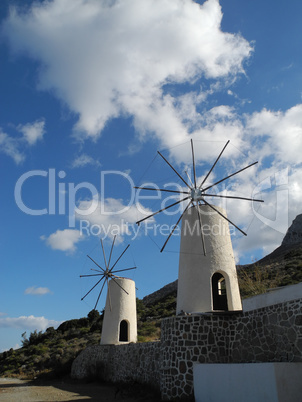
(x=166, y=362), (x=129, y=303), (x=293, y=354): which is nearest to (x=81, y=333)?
(x=129, y=303)

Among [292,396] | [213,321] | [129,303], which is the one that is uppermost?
[129,303]

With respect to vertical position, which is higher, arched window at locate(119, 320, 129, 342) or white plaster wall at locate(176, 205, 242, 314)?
white plaster wall at locate(176, 205, 242, 314)

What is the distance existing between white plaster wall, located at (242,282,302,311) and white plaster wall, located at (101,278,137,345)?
1034cm

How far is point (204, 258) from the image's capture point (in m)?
11.5

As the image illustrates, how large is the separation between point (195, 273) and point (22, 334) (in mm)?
28587

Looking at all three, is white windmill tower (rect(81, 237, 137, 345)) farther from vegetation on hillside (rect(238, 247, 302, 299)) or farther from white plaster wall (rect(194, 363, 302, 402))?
white plaster wall (rect(194, 363, 302, 402))

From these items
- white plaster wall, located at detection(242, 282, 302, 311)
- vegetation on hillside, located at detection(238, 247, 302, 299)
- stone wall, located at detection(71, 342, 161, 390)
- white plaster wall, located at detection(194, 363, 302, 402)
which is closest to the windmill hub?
vegetation on hillside, located at detection(238, 247, 302, 299)

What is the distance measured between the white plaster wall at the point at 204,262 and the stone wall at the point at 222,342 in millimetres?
930

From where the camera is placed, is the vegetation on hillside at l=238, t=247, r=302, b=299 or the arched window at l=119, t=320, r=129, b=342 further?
the arched window at l=119, t=320, r=129, b=342

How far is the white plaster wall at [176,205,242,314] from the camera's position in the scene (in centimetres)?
1107

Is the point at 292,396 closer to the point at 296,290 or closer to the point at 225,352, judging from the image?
the point at 296,290

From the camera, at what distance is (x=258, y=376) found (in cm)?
709

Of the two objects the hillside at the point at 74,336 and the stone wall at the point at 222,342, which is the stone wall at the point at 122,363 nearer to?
the stone wall at the point at 222,342

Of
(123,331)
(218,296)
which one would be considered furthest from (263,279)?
(123,331)
